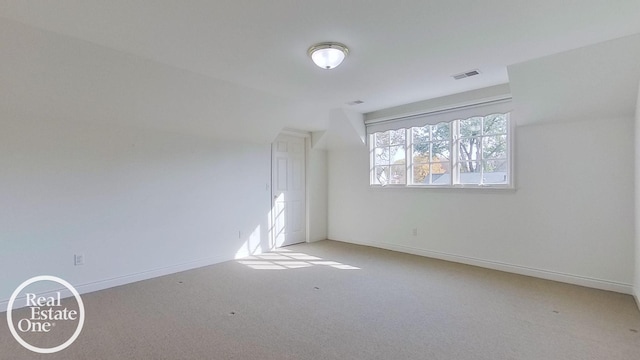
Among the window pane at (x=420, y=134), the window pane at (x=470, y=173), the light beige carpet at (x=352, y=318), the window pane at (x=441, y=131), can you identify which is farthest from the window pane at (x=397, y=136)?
the light beige carpet at (x=352, y=318)

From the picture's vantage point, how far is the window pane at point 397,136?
5230mm

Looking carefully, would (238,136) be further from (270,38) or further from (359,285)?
(359,285)

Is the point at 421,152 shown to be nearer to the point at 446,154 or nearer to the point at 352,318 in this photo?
the point at 446,154

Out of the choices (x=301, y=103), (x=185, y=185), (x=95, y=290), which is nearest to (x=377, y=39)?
(x=301, y=103)

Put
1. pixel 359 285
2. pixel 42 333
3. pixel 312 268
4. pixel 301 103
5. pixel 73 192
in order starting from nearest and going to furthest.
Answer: pixel 42 333, pixel 73 192, pixel 359 285, pixel 312 268, pixel 301 103

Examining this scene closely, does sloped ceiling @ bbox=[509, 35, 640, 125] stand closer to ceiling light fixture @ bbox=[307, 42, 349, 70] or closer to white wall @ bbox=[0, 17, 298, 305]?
ceiling light fixture @ bbox=[307, 42, 349, 70]

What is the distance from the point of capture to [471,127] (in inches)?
A: 174

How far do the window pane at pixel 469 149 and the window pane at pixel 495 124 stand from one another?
0.63 ft

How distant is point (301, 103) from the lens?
4539mm

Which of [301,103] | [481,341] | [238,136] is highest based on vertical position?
[301,103]

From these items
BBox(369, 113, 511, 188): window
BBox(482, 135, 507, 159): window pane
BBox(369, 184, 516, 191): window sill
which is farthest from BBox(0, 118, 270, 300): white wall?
BBox(482, 135, 507, 159): window pane

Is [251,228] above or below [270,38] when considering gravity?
below

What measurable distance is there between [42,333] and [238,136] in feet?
→ 10.3

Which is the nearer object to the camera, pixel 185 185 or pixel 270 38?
pixel 270 38
